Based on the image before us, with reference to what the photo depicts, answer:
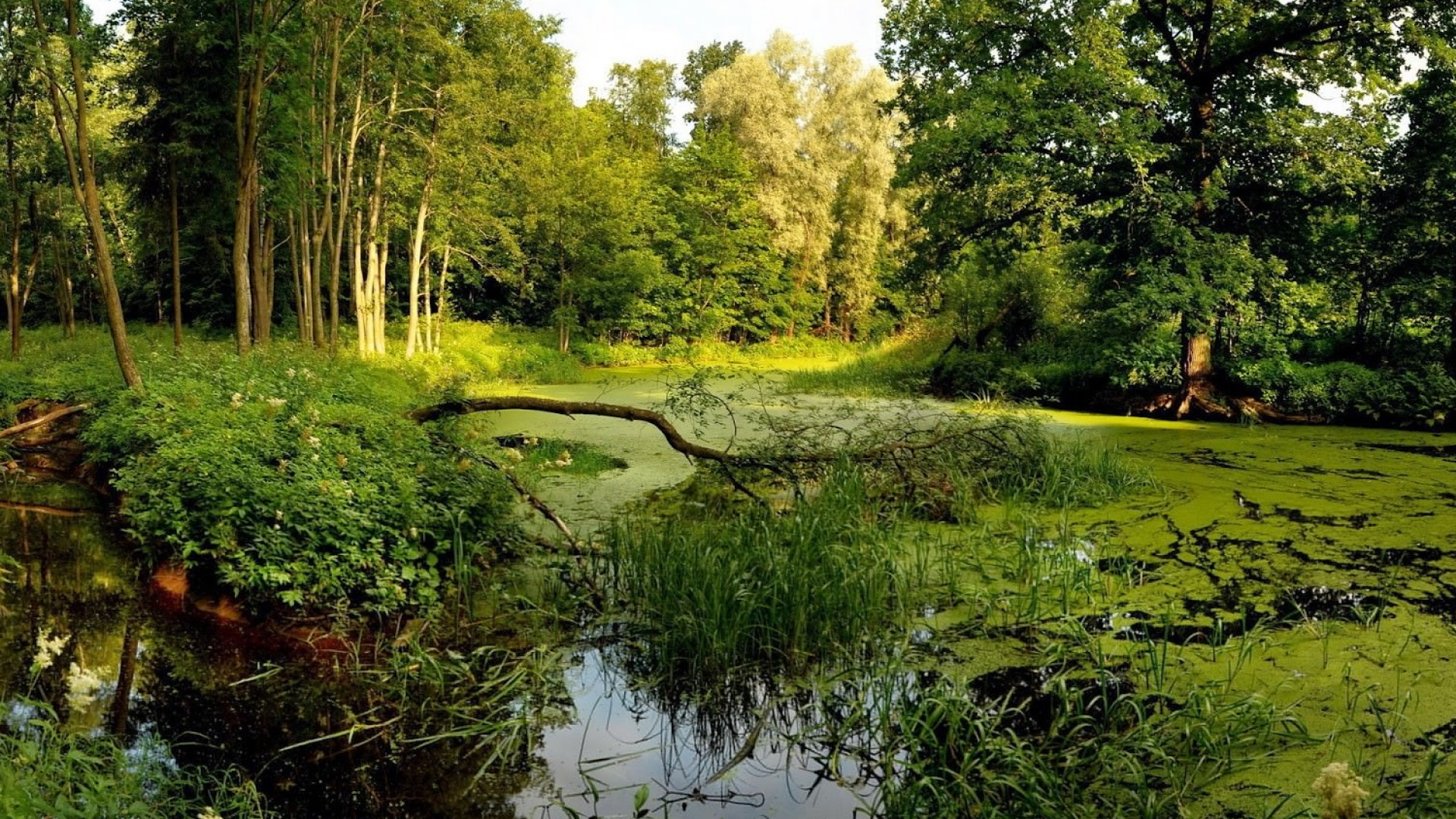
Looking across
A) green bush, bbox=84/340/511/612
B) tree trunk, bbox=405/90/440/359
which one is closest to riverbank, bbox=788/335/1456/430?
green bush, bbox=84/340/511/612

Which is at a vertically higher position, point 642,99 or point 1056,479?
point 642,99

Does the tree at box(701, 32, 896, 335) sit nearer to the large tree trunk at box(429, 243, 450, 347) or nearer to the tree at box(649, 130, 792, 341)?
the tree at box(649, 130, 792, 341)

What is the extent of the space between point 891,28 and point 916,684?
13155 millimetres

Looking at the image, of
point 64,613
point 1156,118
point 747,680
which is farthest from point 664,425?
point 1156,118

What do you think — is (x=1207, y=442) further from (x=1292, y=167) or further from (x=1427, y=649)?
(x=1427, y=649)

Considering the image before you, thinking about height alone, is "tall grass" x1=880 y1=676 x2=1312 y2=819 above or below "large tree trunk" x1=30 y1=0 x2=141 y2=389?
below

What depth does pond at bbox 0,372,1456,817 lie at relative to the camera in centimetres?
282

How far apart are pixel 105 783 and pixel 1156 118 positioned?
44.4 ft

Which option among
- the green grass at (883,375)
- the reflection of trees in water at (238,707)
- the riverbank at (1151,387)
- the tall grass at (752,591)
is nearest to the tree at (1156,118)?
the riverbank at (1151,387)

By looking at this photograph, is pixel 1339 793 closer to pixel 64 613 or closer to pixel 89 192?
pixel 64 613

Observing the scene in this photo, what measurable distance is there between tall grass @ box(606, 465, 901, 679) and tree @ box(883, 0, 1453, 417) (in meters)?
8.90

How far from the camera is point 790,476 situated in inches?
223

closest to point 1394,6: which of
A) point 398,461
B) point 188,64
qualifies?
point 398,461

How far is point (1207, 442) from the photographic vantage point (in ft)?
32.3
